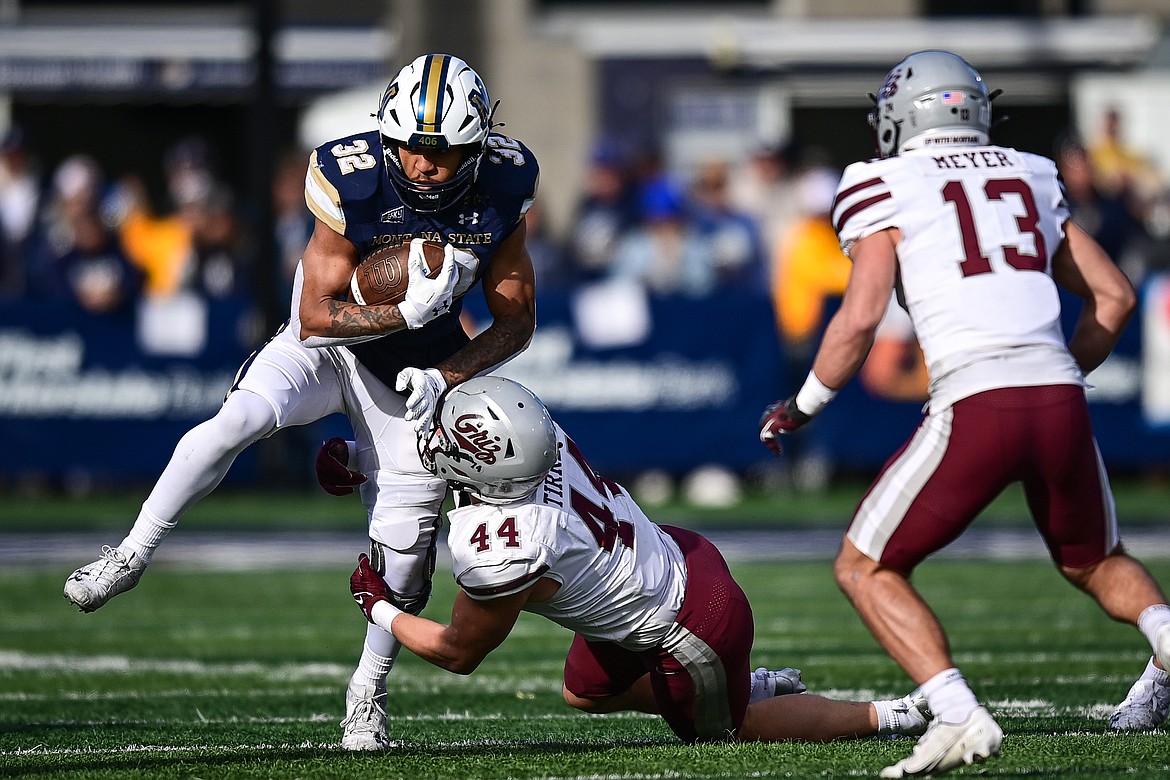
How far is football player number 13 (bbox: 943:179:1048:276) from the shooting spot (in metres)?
4.15

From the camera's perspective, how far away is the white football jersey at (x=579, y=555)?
4.07m

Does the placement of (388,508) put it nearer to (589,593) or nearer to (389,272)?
(389,272)

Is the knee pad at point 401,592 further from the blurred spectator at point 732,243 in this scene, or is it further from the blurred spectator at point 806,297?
the blurred spectator at point 732,243

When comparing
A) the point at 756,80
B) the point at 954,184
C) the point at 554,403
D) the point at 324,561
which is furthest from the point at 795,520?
the point at 756,80

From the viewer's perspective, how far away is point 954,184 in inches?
165

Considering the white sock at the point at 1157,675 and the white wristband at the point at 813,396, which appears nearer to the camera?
the white wristband at the point at 813,396

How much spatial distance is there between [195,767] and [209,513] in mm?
8149

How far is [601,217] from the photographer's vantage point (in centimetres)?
1347

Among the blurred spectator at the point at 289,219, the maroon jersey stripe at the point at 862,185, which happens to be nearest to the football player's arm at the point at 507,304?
the maroon jersey stripe at the point at 862,185

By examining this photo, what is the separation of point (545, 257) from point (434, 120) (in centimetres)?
906

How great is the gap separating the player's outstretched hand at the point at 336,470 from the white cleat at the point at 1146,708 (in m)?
2.18

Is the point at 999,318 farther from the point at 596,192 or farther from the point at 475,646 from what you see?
the point at 596,192

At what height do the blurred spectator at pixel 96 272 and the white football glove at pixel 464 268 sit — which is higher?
the white football glove at pixel 464 268

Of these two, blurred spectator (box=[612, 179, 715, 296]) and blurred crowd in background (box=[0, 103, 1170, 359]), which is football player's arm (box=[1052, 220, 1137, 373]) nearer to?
blurred crowd in background (box=[0, 103, 1170, 359])
